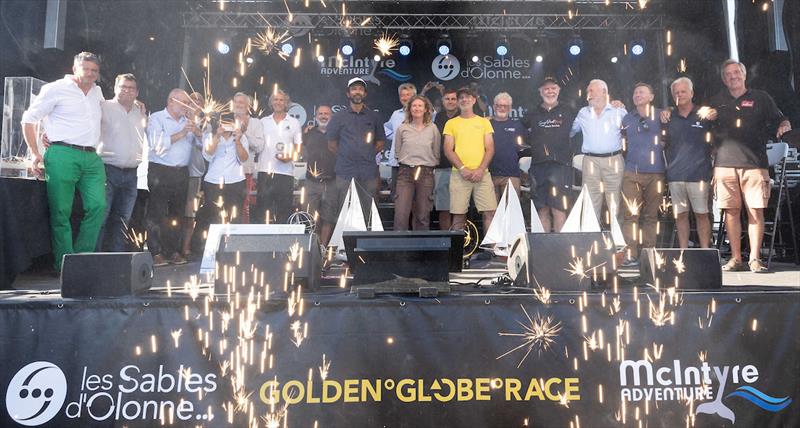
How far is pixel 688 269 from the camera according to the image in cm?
250

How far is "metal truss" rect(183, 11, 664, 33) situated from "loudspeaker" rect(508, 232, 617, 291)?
733 cm

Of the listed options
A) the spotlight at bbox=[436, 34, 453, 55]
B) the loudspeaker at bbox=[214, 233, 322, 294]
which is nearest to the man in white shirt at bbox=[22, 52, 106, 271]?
the loudspeaker at bbox=[214, 233, 322, 294]

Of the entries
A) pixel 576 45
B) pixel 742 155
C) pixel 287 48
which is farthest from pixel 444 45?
pixel 742 155

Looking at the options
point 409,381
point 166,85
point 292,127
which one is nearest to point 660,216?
point 292,127

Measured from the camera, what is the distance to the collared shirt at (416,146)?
5363 mm

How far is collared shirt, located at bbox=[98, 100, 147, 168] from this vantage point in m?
4.70

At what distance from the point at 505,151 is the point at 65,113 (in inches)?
157

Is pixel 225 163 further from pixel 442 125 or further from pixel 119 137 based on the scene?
pixel 442 125

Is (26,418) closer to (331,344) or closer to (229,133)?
(331,344)

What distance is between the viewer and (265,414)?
2.22m

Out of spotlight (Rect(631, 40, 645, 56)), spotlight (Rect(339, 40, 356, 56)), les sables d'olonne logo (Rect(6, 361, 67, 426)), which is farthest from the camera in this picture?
spotlight (Rect(339, 40, 356, 56))

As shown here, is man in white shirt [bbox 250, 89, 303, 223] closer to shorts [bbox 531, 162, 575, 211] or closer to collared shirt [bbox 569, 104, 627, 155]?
shorts [bbox 531, 162, 575, 211]

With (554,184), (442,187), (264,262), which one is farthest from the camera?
(442,187)

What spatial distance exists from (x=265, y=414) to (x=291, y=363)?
0.22m
